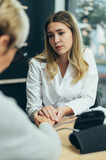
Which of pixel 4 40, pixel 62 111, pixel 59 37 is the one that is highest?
pixel 4 40

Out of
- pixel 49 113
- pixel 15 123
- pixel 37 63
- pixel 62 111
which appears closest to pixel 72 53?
pixel 37 63

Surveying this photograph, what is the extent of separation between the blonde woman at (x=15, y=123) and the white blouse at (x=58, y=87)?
1.09 meters

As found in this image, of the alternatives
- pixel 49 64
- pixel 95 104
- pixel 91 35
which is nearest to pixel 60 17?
pixel 49 64

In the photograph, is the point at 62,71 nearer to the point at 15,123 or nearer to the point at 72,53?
the point at 72,53

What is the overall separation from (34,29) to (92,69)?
1.60 meters

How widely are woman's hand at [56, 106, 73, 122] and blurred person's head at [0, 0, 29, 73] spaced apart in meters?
0.78

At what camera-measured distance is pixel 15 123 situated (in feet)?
2.49

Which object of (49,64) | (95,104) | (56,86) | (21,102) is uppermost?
(49,64)

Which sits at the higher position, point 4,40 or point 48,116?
point 4,40

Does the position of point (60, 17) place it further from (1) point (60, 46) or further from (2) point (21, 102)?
(2) point (21, 102)

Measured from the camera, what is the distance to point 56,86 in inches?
81.1

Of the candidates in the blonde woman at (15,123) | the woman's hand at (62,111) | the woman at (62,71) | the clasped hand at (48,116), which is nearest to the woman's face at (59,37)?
the woman at (62,71)

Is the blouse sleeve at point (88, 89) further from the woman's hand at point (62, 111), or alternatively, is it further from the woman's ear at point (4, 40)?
the woman's ear at point (4, 40)

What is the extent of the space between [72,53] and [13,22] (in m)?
1.31
